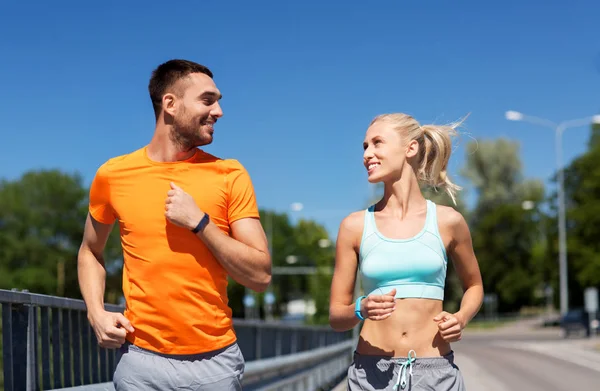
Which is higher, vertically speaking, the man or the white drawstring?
the man

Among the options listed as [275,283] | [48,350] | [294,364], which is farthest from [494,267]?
[48,350]

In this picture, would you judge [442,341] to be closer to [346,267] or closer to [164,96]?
[346,267]

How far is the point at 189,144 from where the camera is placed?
3762 millimetres

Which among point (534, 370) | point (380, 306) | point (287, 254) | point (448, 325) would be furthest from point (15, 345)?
point (287, 254)

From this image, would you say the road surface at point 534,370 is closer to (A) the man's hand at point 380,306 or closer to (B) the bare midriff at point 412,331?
(B) the bare midriff at point 412,331

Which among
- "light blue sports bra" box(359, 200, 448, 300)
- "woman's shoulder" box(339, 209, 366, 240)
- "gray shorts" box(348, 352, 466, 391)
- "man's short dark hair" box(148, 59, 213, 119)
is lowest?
"gray shorts" box(348, 352, 466, 391)

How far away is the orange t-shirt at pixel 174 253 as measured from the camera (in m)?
3.58

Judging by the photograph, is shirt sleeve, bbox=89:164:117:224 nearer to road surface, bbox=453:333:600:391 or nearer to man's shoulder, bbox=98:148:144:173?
man's shoulder, bbox=98:148:144:173

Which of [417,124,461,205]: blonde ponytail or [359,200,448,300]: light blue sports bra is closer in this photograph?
[359,200,448,300]: light blue sports bra

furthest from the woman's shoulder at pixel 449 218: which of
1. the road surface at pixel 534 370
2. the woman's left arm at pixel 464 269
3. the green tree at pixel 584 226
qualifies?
the green tree at pixel 584 226

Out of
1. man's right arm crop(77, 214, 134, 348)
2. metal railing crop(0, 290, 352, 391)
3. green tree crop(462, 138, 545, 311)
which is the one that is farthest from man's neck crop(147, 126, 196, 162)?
green tree crop(462, 138, 545, 311)

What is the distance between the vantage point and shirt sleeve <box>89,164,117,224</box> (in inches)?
149

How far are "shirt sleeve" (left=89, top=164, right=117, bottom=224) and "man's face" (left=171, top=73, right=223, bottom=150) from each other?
0.29 meters

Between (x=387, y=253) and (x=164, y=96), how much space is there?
1134 millimetres
